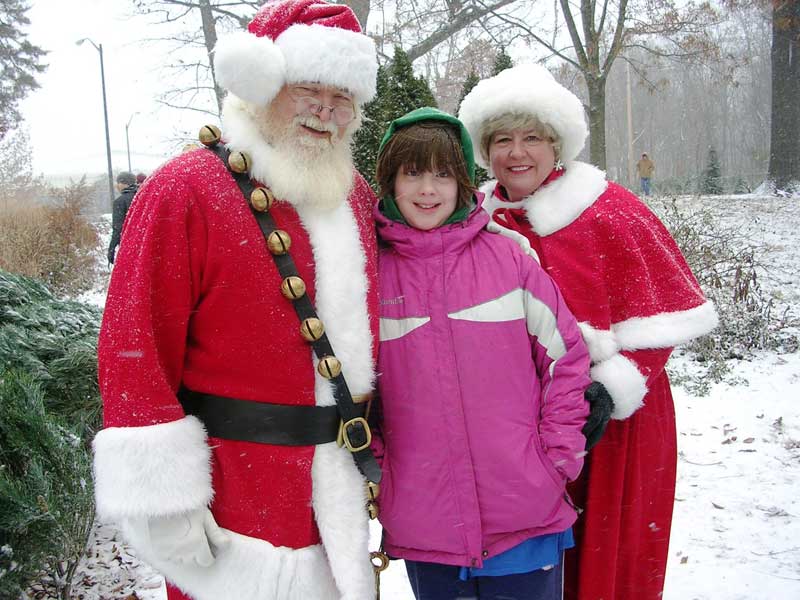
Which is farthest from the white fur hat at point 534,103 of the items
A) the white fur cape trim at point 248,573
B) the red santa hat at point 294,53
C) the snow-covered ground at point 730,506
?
the snow-covered ground at point 730,506

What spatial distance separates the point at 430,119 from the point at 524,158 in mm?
467

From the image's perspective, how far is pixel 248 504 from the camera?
5.41 ft

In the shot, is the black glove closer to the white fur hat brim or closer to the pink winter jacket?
the pink winter jacket

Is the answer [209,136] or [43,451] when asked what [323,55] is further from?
[43,451]

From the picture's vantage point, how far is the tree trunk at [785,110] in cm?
1566

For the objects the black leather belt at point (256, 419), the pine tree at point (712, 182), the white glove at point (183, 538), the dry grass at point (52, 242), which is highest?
the pine tree at point (712, 182)

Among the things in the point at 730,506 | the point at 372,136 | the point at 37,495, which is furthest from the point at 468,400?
the point at 372,136

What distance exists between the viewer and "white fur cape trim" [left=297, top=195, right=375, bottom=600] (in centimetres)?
170

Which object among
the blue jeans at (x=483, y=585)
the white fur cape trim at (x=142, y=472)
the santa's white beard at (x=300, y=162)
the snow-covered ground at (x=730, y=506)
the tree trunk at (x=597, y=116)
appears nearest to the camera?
the white fur cape trim at (x=142, y=472)

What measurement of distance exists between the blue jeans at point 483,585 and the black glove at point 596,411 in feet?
1.38

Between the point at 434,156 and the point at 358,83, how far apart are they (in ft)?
1.04

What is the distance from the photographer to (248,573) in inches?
64.2

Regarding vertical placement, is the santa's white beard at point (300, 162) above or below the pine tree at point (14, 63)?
below

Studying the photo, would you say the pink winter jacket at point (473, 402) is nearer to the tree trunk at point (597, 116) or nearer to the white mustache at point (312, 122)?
the white mustache at point (312, 122)
